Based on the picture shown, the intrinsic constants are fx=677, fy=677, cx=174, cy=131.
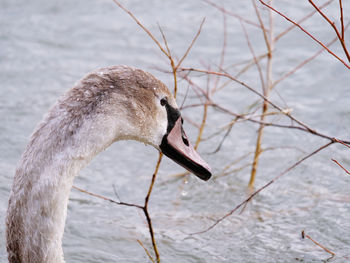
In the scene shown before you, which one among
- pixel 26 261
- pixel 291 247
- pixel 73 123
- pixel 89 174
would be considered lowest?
pixel 89 174

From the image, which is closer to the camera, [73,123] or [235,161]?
[73,123]

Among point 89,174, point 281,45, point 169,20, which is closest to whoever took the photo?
point 89,174

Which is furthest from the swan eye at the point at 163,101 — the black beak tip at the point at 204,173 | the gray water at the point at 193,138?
the gray water at the point at 193,138

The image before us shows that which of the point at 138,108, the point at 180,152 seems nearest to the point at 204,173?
the point at 180,152

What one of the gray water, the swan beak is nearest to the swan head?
the swan beak

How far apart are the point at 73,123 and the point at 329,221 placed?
9.90 feet

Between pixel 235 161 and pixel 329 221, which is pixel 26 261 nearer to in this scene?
pixel 329 221

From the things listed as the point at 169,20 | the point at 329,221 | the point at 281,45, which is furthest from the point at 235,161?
the point at 169,20

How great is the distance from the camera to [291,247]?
17.1 ft

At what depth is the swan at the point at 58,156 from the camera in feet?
10.4

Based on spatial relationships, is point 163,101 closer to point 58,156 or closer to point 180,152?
point 180,152

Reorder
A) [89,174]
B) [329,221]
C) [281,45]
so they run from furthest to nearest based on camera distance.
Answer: [281,45], [89,174], [329,221]

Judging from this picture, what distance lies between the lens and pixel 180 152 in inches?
154

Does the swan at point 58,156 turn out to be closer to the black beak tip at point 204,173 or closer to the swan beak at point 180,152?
the swan beak at point 180,152
